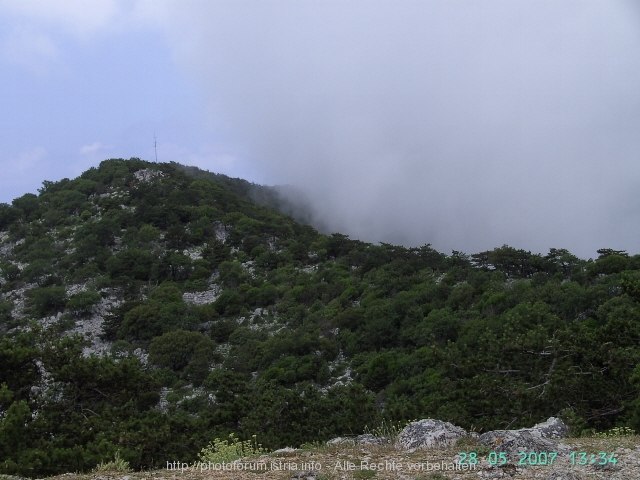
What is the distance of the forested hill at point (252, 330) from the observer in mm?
13562

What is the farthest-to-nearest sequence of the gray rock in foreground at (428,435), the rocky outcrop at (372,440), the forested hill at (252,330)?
the forested hill at (252,330)
the rocky outcrop at (372,440)
the gray rock in foreground at (428,435)

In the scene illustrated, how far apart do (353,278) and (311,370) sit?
15720mm

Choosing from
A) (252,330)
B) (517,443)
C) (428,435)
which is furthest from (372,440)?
(252,330)

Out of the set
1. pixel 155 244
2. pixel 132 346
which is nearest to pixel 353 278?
pixel 132 346

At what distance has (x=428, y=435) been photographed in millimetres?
6703

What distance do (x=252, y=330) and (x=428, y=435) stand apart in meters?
33.5

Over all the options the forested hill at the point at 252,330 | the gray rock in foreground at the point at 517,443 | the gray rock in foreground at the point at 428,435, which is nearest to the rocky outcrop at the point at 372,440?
the gray rock in foreground at the point at 428,435

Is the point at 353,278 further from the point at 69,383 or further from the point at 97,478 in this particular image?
the point at 97,478

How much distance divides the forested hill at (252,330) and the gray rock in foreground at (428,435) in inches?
125

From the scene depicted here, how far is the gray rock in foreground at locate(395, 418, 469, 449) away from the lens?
6.61 m

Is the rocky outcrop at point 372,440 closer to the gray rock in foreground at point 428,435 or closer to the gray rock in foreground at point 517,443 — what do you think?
the gray rock in foreground at point 428,435

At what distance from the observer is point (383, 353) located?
108 ft

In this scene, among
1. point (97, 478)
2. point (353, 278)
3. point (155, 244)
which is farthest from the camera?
point (155, 244)

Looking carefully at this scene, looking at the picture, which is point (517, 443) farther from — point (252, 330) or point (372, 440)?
point (252, 330)
